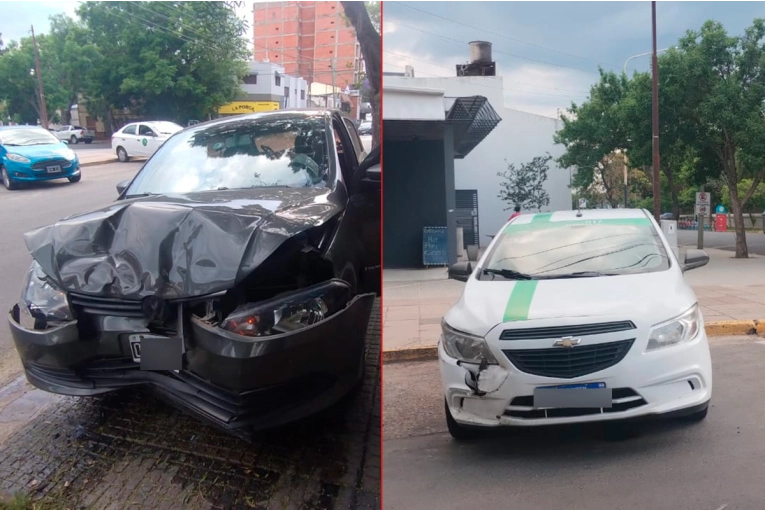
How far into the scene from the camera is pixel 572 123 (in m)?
1.42

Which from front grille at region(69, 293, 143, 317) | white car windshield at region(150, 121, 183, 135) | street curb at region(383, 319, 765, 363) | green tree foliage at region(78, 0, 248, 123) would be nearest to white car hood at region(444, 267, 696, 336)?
street curb at region(383, 319, 765, 363)

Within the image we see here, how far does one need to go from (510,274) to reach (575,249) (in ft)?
0.56

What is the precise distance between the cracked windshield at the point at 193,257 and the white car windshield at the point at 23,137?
0.03 ft

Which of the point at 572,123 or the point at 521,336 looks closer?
the point at 521,336

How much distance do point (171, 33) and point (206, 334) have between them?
1.69 meters

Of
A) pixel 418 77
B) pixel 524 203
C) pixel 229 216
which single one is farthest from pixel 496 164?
pixel 229 216

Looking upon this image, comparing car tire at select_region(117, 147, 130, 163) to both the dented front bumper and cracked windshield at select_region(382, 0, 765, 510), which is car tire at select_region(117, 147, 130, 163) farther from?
cracked windshield at select_region(382, 0, 765, 510)

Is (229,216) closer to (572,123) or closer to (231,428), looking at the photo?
(231,428)

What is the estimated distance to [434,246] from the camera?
1277 millimetres

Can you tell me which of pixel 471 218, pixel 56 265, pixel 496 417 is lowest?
pixel 496 417

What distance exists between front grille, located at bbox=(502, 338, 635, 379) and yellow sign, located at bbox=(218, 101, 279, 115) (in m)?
2.18

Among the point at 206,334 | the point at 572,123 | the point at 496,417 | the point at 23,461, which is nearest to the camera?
the point at 496,417

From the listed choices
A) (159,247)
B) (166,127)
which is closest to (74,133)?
(166,127)

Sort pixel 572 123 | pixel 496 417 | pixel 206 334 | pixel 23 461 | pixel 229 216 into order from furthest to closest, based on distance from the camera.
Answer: pixel 23 461, pixel 229 216, pixel 206 334, pixel 572 123, pixel 496 417
